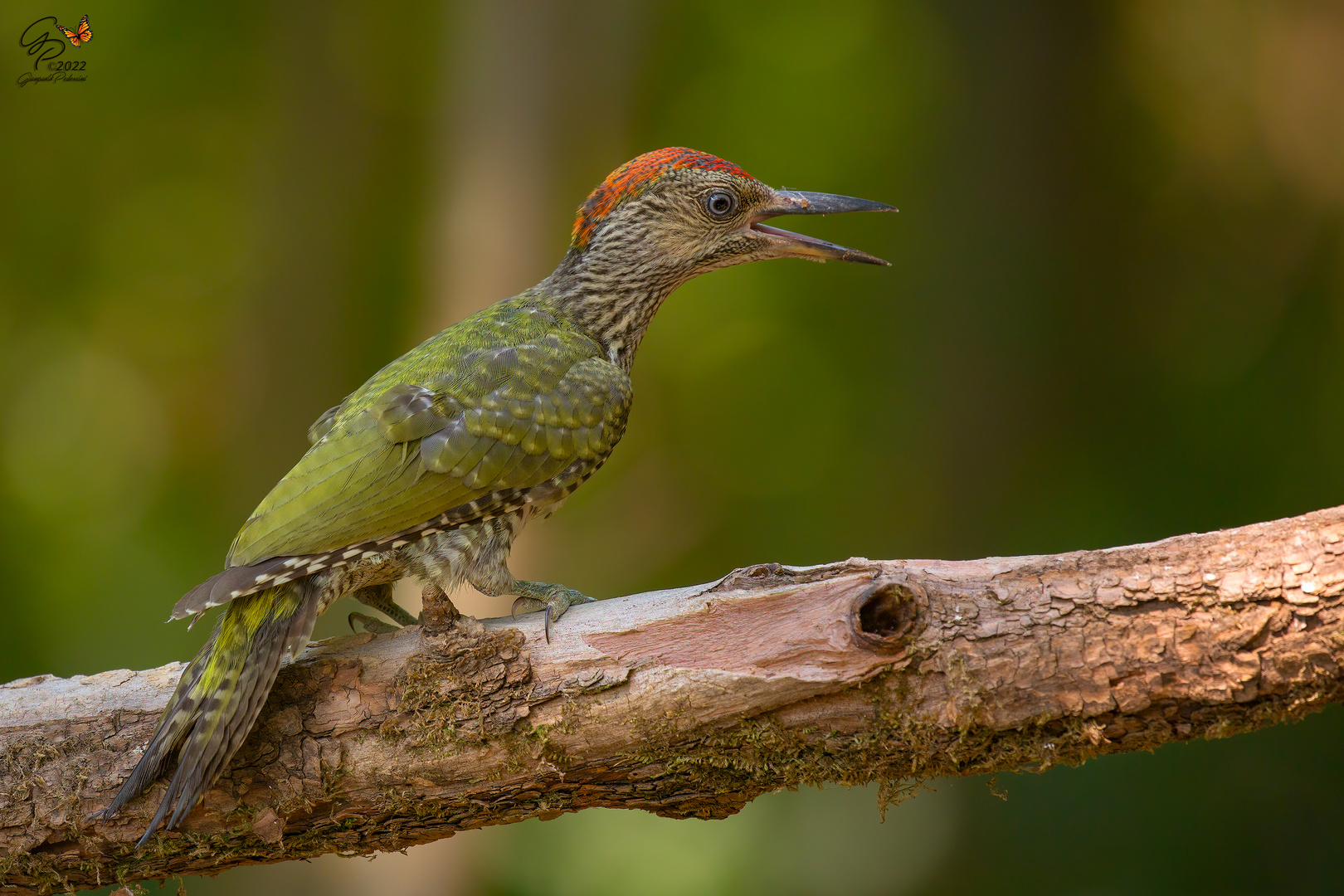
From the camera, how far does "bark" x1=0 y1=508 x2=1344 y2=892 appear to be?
2457 mm

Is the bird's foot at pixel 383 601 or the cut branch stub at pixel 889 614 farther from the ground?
the cut branch stub at pixel 889 614

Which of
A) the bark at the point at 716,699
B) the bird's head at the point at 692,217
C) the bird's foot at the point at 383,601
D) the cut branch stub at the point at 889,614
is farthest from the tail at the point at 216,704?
the bird's head at the point at 692,217

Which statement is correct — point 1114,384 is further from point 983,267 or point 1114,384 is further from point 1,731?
point 1,731

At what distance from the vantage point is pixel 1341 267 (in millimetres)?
6242

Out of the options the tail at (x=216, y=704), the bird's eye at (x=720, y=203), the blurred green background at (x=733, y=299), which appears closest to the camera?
the tail at (x=216, y=704)

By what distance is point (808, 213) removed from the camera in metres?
4.17

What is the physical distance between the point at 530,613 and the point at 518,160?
12.8ft

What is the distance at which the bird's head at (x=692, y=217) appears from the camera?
4.06 metres

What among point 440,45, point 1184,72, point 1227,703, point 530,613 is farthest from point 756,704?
point 1184,72

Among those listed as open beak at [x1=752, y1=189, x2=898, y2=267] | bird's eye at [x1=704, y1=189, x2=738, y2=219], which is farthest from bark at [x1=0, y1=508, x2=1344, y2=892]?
bird's eye at [x1=704, y1=189, x2=738, y2=219]

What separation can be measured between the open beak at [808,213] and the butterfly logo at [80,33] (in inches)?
217

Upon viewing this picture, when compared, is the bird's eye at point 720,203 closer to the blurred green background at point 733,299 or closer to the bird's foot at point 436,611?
the bird's foot at point 436,611

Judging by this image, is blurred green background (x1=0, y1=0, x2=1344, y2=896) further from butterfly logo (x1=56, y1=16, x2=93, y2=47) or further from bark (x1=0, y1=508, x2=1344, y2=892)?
bark (x1=0, y1=508, x2=1344, y2=892)

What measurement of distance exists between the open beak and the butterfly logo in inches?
217
